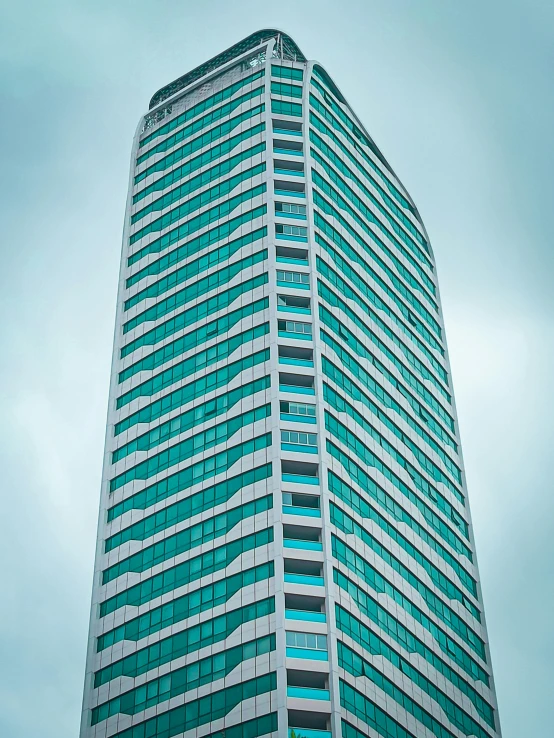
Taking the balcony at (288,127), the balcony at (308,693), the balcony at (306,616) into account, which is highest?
the balcony at (288,127)

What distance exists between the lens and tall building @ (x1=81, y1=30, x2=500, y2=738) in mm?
100875

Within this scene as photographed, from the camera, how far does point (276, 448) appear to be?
352 feet

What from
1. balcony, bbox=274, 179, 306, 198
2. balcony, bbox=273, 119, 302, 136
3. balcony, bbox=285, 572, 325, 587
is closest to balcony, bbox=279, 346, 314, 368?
balcony, bbox=274, 179, 306, 198

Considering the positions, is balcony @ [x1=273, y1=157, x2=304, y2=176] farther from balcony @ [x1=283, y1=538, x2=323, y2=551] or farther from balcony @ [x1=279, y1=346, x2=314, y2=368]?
balcony @ [x1=283, y1=538, x2=323, y2=551]

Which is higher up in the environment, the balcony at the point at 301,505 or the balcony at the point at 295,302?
the balcony at the point at 295,302

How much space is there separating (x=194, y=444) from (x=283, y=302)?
52.9ft

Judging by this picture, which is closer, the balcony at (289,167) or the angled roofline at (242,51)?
the balcony at (289,167)

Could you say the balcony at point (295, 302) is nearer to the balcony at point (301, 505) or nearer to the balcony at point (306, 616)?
the balcony at point (301, 505)

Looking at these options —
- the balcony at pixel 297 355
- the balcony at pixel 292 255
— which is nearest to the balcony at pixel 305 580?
the balcony at pixel 297 355

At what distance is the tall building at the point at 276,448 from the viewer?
331 feet

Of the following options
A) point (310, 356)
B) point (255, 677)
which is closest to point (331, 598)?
point (255, 677)

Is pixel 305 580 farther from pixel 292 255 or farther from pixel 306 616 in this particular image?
pixel 292 255

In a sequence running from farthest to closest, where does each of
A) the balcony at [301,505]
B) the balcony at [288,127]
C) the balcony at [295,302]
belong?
1. the balcony at [288,127]
2. the balcony at [295,302]
3. the balcony at [301,505]

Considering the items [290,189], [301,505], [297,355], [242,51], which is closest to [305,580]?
[301,505]
